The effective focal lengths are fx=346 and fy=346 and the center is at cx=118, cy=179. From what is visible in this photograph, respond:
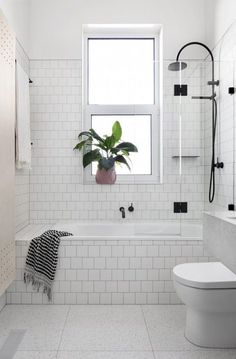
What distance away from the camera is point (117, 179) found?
3873mm

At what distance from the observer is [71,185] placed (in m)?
3.81

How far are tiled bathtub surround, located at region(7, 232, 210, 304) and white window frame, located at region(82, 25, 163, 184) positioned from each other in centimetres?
104

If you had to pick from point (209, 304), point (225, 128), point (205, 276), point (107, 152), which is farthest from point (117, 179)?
point (209, 304)

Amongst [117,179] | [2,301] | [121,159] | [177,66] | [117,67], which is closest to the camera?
[2,301]

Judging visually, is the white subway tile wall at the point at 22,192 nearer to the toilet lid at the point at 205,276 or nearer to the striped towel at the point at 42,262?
the striped towel at the point at 42,262

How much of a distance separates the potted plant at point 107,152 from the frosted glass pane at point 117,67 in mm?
524

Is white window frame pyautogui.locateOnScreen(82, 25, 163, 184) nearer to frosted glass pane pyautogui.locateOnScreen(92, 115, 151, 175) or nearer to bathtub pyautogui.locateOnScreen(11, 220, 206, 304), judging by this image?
frosted glass pane pyautogui.locateOnScreen(92, 115, 151, 175)

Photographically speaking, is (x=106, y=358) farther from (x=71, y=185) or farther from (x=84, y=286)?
(x=71, y=185)

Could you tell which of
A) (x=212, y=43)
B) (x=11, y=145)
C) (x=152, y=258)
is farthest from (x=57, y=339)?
(x=212, y=43)

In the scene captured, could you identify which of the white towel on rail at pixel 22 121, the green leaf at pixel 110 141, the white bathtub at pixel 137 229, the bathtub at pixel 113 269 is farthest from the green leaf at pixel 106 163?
the bathtub at pixel 113 269

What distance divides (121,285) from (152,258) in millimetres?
346

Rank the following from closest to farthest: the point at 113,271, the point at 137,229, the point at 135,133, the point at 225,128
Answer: the point at 113,271, the point at 225,128, the point at 137,229, the point at 135,133

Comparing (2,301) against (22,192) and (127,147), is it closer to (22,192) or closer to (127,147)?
(22,192)

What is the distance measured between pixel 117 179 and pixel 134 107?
0.82m
